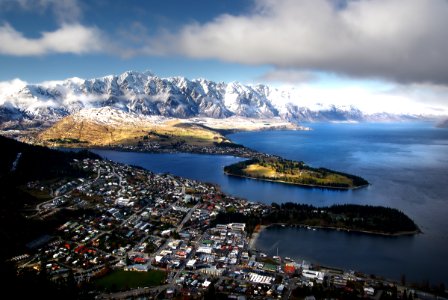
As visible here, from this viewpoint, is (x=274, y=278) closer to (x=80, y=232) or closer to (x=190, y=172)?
(x=80, y=232)

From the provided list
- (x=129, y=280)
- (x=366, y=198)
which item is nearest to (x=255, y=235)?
(x=129, y=280)

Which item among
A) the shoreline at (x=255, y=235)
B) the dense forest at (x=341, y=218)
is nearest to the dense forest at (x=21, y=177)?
the dense forest at (x=341, y=218)

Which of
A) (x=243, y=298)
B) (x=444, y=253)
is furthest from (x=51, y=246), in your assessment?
(x=444, y=253)

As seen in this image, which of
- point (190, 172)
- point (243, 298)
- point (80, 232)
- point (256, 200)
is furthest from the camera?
point (190, 172)

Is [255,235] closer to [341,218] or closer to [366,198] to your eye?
[341,218]

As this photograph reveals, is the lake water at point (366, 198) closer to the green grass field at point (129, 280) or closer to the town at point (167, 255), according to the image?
the town at point (167, 255)

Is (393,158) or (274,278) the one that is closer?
(274,278)
